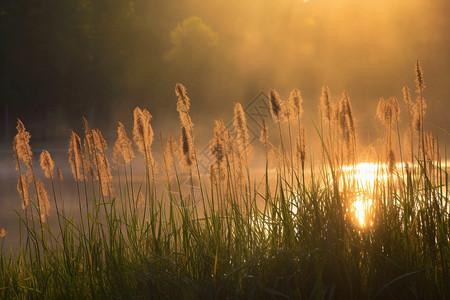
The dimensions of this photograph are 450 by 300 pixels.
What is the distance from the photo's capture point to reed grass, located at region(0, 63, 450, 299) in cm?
225

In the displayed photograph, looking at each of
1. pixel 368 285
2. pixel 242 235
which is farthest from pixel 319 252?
pixel 242 235

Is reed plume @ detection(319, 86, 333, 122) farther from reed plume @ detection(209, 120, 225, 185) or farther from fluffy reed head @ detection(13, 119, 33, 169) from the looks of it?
fluffy reed head @ detection(13, 119, 33, 169)

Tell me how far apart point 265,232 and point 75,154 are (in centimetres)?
127

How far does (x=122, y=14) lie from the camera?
27.3m

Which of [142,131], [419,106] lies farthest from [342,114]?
[142,131]

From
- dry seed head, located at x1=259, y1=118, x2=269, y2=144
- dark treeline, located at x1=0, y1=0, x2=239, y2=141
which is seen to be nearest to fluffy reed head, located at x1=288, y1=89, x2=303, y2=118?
dry seed head, located at x1=259, y1=118, x2=269, y2=144

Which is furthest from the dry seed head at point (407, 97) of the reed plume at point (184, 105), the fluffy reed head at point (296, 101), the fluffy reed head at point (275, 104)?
the reed plume at point (184, 105)

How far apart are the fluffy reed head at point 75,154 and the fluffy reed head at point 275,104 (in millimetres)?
1185

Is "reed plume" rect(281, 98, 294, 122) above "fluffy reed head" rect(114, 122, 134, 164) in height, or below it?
above

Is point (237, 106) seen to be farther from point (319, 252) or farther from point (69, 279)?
point (69, 279)

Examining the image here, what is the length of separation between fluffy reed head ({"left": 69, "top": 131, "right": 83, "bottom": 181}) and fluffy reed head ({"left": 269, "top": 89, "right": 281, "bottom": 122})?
1185 millimetres

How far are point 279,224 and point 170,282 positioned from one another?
0.71 meters

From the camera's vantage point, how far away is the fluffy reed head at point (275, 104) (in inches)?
109

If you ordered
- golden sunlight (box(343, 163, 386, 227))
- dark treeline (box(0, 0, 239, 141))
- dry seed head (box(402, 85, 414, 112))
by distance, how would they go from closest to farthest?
golden sunlight (box(343, 163, 386, 227)) → dry seed head (box(402, 85, 414, 112)) → dark treeline (box(0, 0, 239, 141))
